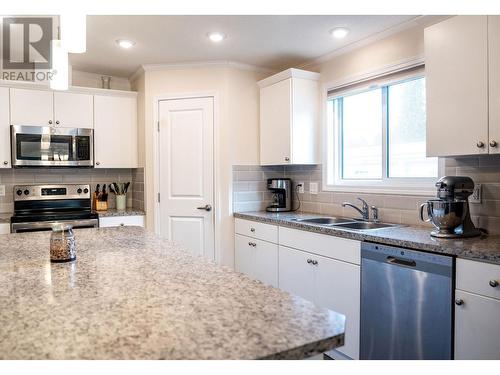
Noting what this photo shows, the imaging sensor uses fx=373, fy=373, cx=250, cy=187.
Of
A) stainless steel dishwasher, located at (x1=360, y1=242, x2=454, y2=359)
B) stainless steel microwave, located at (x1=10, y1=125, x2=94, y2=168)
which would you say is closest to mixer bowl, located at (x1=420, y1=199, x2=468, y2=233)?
stainless steel dishwasher, located at (x1=360, y1=242, x2=454, y2=359)

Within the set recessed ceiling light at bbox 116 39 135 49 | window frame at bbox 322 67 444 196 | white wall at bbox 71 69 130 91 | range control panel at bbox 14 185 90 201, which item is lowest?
range control panel at bbox 14 185 90 201

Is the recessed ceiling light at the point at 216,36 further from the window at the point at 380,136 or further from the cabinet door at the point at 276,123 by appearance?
the window at the point at 380,136

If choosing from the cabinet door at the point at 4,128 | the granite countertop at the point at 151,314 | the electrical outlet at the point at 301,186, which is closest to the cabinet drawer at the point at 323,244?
the electrical outlet at the point at 301,186

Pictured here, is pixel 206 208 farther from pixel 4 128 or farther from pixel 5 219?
pixel 4 128

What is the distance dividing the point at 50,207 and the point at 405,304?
3.17 metres

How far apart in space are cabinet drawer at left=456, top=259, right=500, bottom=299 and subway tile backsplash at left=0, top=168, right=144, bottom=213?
9.59 ft

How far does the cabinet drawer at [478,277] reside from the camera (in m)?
1.64

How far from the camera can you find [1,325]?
0.89 m

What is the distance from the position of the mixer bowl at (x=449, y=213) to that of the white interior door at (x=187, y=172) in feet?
6.76

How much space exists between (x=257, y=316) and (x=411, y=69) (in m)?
2.41

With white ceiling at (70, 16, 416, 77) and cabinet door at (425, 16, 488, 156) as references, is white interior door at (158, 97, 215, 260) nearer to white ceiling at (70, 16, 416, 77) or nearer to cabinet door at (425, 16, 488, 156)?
white ceiling at (70, 16, 416, 77)

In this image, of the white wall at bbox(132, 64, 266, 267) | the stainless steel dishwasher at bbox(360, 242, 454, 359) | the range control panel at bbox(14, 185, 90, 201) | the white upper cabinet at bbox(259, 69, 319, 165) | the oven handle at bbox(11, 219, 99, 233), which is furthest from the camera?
the white wall at bbox(132, 64, 266, 267)

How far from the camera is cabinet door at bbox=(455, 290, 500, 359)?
5.41ft

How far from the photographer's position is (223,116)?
355cm
